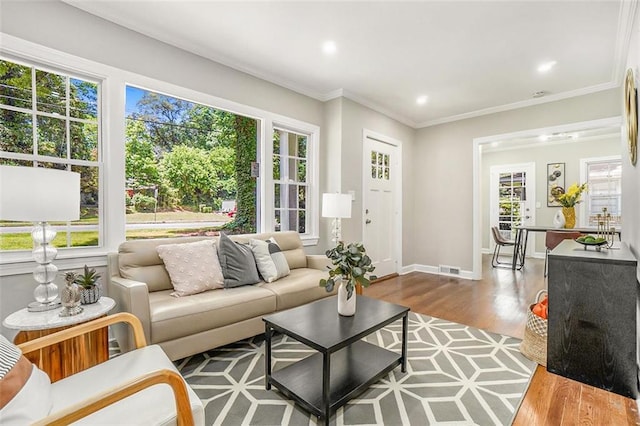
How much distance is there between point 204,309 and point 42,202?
3.64ft

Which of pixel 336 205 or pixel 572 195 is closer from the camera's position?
pixel 336 205

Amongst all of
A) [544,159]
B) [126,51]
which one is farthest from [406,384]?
[544,159]

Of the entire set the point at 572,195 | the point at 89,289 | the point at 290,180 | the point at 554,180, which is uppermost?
the point at 554,180

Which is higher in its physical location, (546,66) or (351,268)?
(546,66)

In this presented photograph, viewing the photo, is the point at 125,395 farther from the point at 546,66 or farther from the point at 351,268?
the point at 546,66

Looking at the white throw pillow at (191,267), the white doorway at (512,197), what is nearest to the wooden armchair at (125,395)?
the white throw pillow at (191,267)

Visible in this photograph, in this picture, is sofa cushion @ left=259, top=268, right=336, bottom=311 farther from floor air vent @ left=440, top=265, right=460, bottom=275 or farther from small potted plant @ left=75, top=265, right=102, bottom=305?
floor air vent @ left=440, top=265, right=460, bottom=275

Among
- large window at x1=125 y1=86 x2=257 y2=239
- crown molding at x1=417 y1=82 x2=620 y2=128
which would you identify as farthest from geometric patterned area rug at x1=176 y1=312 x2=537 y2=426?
crown molding at x1=417 y1=82 x2=620 y2=128

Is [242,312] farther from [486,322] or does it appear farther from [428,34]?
[428,34]

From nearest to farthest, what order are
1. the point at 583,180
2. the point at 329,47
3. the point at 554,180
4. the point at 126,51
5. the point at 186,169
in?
the point at 126,51, the point at 329,47, the point at 186,169, the point at 583,180, the point at 554,180

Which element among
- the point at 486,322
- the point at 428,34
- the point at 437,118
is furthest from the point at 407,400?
the point at 437,118

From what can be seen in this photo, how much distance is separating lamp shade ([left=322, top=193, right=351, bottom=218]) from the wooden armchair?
242 cm

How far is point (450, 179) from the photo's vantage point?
516 cm

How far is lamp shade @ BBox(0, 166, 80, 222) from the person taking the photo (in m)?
1.55
